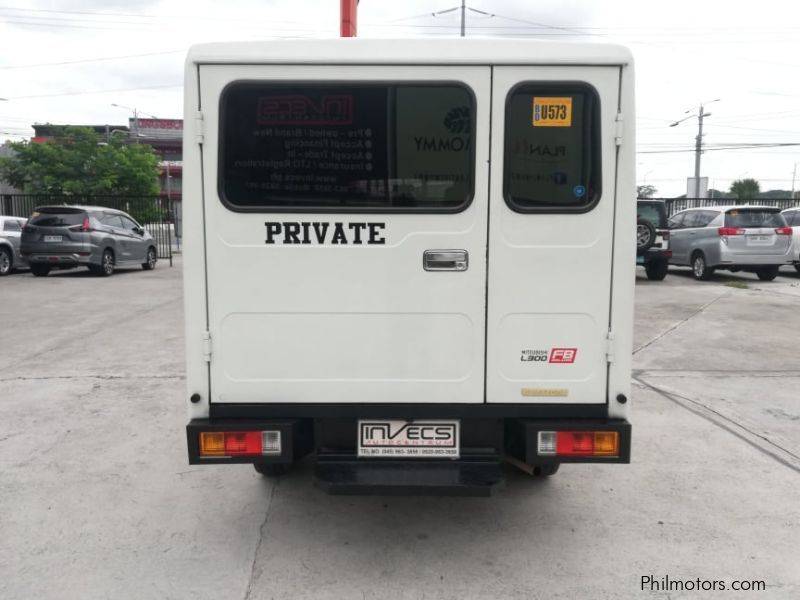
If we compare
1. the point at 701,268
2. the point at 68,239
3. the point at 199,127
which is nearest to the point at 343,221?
the point at 199,127

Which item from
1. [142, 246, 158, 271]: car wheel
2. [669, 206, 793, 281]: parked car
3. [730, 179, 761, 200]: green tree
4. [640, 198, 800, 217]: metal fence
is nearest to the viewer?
[669, 206, 793, 281]: parked car

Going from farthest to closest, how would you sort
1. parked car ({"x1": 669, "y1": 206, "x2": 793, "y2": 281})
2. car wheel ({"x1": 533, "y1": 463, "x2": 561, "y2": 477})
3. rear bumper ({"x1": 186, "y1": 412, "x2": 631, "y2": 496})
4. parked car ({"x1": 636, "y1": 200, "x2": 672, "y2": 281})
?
parked car ({"x1": 636, "y1": 200, "x2": 672, "y2": 281}), parked car ({"x1": 669, "y1": 206, "x2": 793, "y2": 281}), car wheel ({"x1": 533, "y1": 463, "x2": 561, "y2": 477}), rear bumper ({"x1": 186, "y1": 412, "x2": 631, "y2": 496})

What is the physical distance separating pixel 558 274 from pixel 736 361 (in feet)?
17.9

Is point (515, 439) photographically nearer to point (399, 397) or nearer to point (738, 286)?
point (399, 397)

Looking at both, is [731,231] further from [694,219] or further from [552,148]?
[552,148]

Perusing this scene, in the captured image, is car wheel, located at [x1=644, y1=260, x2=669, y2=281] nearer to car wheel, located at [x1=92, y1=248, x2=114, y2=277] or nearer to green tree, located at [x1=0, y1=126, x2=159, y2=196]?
car wheel, located at [x1=92, y1=248, x2=114, y2=277]

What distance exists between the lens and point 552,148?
3.02 metres

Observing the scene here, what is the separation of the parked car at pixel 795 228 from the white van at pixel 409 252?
14.8m

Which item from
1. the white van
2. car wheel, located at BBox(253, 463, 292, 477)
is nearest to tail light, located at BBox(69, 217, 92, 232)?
car wheel, located at BBox(253, 463, 292, 477)

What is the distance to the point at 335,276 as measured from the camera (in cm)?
306

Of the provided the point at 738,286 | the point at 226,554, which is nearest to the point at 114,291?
the point at 226,554

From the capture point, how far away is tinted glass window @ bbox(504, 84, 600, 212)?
9.75ft

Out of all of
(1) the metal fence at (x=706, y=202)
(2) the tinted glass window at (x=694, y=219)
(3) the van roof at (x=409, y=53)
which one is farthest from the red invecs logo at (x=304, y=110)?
(1) the metal fence at (x=706, y=202)

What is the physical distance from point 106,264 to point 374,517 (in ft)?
47.1
